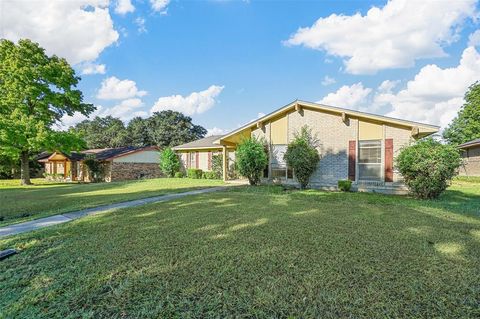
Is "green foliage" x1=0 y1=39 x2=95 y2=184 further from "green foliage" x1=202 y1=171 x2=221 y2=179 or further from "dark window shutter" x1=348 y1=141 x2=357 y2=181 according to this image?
"dark window shutter" x1=348 y1=141 x2=357 y2=181

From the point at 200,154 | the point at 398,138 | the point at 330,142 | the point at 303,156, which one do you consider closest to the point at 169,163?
the point at 200,154

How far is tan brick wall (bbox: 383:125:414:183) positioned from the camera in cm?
1186

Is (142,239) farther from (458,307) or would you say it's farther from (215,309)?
(458,307)

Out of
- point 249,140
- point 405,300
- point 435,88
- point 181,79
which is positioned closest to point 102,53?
point 181,79

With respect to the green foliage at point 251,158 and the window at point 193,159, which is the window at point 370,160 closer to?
the green foliage at point 251,158

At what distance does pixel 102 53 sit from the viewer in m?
16.8

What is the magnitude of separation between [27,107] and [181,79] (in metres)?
12.7

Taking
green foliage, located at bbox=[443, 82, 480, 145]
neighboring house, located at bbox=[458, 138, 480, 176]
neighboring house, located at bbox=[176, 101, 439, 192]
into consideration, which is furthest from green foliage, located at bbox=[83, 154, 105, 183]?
green foliage, located at bbox=[443, 82, 480, 145]

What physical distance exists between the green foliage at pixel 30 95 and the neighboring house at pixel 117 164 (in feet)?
12.1

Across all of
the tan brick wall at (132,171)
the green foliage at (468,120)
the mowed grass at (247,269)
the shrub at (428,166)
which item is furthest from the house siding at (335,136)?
the green foliage at (468,120)

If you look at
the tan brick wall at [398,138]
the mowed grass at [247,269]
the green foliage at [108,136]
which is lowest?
the mowed grass at [247,269]

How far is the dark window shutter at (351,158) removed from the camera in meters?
13.0

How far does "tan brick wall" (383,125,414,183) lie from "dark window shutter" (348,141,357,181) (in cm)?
158

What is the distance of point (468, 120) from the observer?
37719 millimetres
